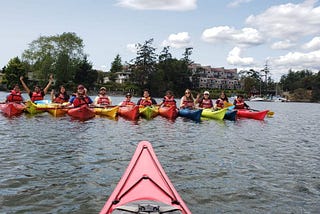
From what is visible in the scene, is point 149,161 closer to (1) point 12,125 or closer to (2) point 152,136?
(2) point 152,136

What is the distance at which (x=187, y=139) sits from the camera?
1116 centimetres

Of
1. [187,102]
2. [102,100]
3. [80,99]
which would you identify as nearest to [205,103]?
[187,102]

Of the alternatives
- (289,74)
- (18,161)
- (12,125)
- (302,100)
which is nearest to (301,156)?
(18,161)

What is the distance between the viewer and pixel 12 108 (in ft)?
54.6

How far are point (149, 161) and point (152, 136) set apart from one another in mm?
6951

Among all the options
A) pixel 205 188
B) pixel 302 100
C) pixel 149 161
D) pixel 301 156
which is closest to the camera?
pixel 149 161

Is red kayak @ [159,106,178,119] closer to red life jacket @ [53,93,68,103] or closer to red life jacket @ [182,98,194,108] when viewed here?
red life jacket @ [182,98,194,108]

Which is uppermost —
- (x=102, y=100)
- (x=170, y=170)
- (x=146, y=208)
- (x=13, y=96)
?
(x=13, y=96)

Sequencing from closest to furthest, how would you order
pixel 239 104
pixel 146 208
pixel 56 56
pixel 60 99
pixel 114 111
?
pixel 146 208 < pixel 114 111 < pixel 60 99 < pixel 239 104 < pixel 56 56

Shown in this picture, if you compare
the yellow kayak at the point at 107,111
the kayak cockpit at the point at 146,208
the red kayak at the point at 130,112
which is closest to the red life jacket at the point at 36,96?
the yellow kayak at the point at 107,111

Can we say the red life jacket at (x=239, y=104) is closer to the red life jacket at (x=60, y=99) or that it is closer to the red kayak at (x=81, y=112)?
the red kayak at (x=81, y=112)

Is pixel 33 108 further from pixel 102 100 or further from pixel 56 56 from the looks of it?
pixel 56 56

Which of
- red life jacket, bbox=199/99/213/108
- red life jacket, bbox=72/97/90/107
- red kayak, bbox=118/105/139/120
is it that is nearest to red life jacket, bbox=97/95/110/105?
red kayak, bbox=118/105/139/120

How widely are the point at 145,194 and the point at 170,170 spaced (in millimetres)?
3187
